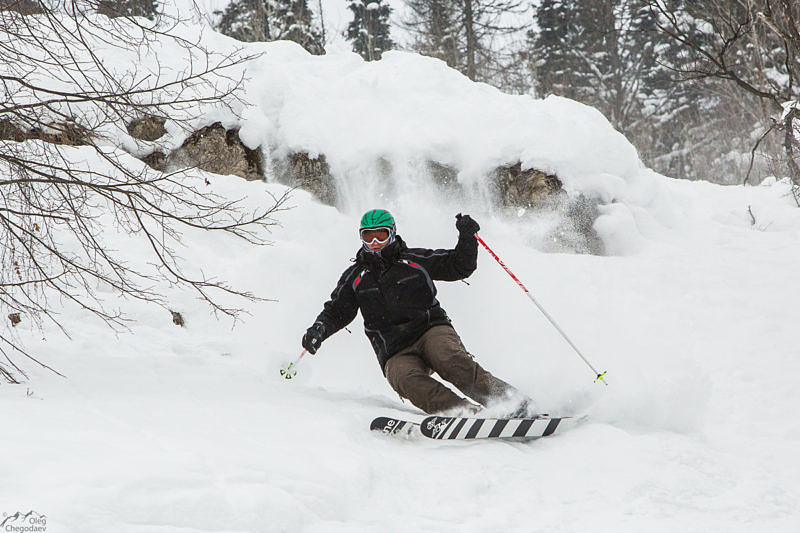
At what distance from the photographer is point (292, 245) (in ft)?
26.0

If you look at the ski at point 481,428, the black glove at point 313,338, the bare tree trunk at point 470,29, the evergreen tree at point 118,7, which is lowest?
the ski at point 481,428

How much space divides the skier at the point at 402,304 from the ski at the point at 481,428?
23.7 inches

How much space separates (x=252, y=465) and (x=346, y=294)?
249 cm

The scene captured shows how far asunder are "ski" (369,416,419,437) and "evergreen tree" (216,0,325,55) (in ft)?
64.4

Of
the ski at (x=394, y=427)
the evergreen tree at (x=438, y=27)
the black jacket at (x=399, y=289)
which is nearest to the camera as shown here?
the ski at (x=394, y=427)

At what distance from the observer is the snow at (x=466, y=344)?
2.53 m

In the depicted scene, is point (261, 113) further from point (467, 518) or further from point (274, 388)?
point (467, 518)

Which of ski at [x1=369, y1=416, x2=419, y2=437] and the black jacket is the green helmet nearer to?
the black jacket

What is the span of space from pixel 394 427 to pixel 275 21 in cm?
2160

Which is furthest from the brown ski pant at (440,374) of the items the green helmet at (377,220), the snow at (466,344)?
the green helmet at (377,220)

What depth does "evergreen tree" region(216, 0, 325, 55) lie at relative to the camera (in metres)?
21.4

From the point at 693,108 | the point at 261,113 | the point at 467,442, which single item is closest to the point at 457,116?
the point at 261,113

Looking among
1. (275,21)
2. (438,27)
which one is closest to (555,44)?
(438,27)

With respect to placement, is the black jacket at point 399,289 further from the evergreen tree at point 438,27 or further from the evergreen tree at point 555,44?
the evergreen tree at point 555,44
